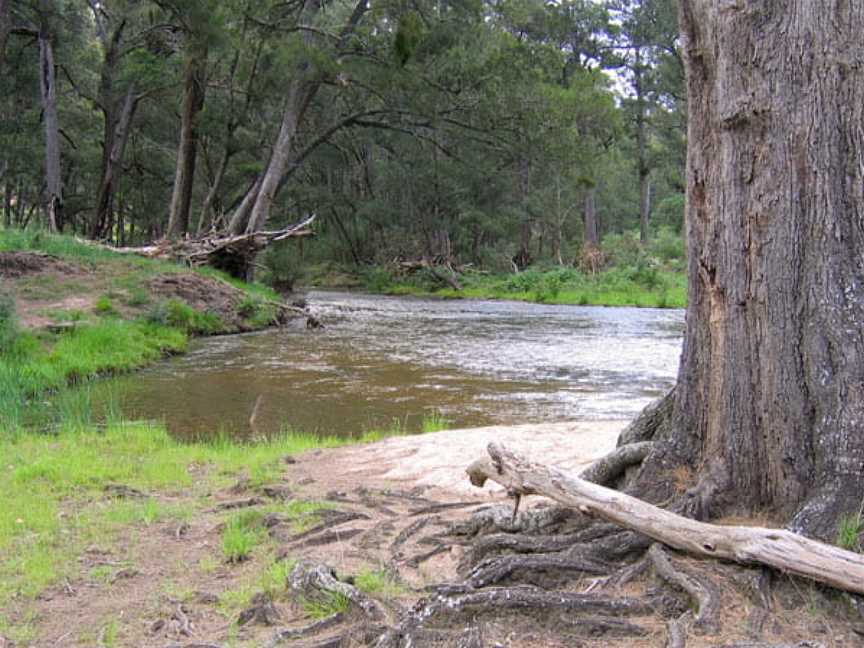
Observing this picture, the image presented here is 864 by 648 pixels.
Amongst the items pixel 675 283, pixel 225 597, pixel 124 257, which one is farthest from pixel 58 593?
pixel 675 283

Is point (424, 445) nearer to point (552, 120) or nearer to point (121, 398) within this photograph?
point (121, 398)

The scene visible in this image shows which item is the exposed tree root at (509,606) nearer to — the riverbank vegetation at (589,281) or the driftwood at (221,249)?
the driftwood at (221,249)

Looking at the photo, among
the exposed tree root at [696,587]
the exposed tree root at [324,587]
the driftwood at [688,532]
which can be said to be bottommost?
the exposed tree root at [324,587]

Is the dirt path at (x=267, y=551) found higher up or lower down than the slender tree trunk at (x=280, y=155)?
lower down

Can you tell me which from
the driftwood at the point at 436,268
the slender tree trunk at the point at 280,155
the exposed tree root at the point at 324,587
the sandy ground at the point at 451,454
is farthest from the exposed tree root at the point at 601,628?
the driftwood at the point at 436,268

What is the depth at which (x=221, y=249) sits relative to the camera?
24312 millimetres

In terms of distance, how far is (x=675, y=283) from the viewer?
3503cm

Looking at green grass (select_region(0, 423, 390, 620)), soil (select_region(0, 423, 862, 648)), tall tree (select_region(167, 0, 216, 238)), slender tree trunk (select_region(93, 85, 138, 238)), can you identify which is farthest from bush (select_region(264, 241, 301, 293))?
soil (select_region(0, 423, 862, 648))

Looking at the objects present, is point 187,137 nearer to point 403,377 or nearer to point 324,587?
point 403,377

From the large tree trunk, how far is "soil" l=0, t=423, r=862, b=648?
556 millimetres

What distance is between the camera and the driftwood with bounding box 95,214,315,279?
2278 centimetres

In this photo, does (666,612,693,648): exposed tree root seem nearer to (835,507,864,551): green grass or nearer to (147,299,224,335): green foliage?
(835,507,864,551): green grass

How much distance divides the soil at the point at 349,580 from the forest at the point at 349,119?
55.9 feet

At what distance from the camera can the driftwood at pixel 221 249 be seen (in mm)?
22780
